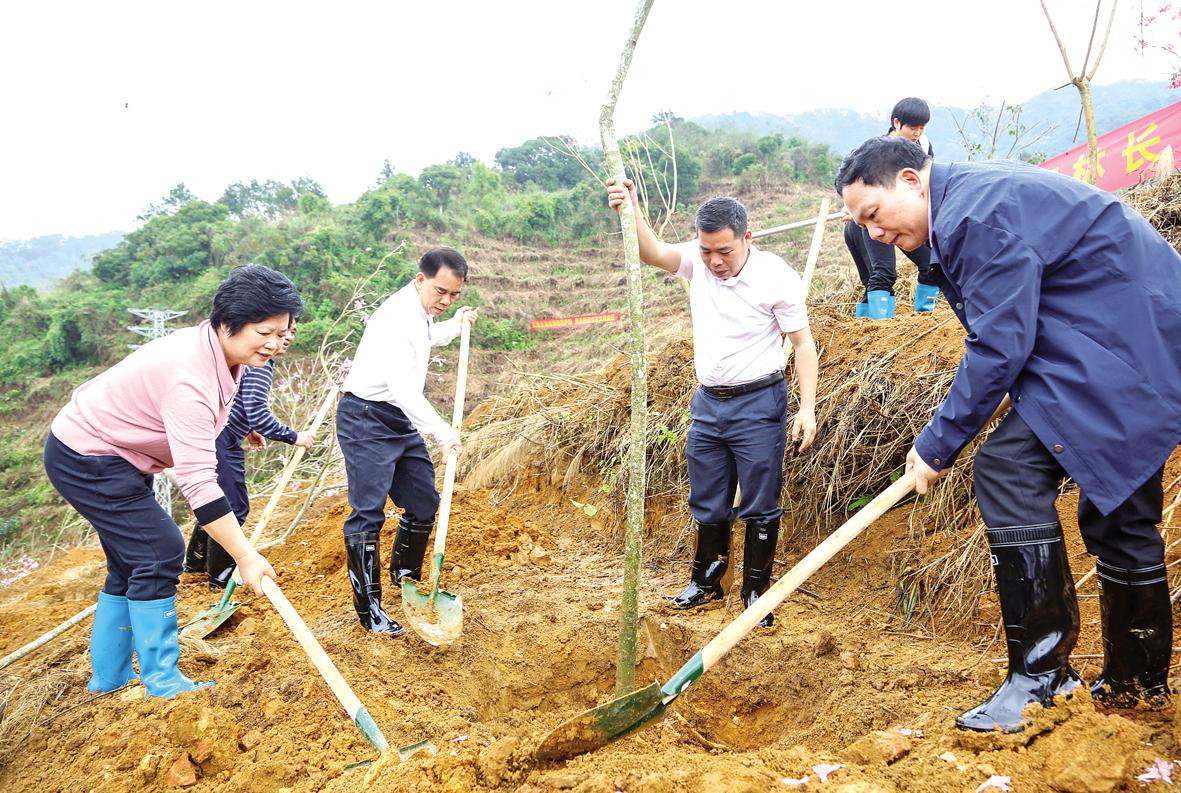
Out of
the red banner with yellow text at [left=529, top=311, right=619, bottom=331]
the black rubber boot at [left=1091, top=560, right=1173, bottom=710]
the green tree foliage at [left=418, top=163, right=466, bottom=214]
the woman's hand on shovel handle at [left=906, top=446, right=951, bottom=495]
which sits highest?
the green tree foliage at [left=418, top=163, right=466, bottom=214]

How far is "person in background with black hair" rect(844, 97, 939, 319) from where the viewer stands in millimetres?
4191

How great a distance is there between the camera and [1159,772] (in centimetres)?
150

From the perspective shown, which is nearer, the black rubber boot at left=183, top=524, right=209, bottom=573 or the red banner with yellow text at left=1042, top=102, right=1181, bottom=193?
the black rubber boot at left=183, top=524, right=209, bottom=573

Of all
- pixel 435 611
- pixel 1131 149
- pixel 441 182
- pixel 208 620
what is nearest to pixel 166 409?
pixel 435 611

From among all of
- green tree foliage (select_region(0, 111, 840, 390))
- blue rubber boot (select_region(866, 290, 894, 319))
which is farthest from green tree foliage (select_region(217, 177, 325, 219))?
blue rubber boot (select_region(866, 290, 894, 319))

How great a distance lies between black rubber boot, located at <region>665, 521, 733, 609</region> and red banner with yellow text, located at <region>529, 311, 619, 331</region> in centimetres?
1433

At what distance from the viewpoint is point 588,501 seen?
17.7 feet

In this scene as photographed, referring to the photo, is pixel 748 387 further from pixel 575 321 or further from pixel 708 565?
pixel 575 321

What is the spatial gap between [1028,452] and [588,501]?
388 cm

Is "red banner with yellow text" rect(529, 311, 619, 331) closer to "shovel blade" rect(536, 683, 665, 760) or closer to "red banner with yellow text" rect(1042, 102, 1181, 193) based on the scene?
"red banner with yellow text" rect(1042, 102, 1181, 193)

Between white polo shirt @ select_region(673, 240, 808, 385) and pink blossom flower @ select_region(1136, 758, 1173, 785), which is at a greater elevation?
white polo shirt @ select_region(673, 240, 808, 385)

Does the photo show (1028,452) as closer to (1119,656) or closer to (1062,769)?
(1119,656)

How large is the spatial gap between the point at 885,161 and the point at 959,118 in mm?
27392

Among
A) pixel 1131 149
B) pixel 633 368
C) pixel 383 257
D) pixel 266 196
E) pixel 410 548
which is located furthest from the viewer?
pixel 266 196
